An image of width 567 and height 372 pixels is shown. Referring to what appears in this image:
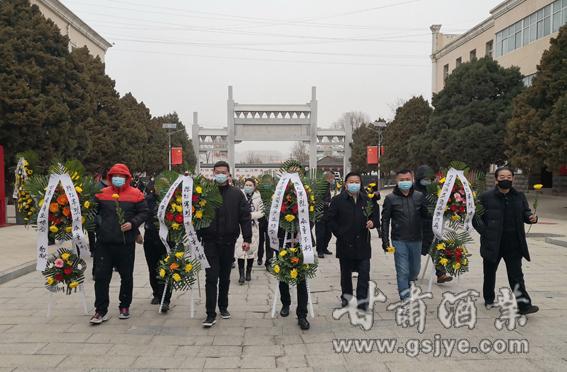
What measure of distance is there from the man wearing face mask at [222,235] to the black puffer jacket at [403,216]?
1748 millimetres

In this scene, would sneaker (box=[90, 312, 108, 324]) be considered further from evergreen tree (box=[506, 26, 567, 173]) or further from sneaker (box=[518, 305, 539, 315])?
evergreen tree (box=[506, 26, 567, 173])

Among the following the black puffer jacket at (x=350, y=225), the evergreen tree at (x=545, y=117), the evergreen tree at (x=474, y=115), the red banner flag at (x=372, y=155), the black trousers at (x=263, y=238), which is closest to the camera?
the black puffer jacket at (x=350, y=225)

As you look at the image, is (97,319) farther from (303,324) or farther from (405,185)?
(405,185)

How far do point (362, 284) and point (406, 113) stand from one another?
36.1 metres

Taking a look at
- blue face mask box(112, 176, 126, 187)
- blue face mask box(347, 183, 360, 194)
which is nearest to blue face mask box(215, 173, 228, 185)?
blue face mask box(112, 176, 126, 187)

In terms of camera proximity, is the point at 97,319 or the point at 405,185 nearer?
the point at 97,319

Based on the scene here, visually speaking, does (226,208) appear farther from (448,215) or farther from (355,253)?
(448,215)

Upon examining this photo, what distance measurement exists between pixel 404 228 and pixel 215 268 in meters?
2.33

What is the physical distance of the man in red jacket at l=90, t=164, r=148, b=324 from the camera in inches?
220

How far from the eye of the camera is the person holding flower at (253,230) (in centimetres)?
791

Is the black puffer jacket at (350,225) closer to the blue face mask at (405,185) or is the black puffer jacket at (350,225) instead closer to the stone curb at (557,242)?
the blue face mask at (405,185)

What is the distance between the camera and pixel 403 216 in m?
6.17

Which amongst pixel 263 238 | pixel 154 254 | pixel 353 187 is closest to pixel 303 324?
pixel 353 187

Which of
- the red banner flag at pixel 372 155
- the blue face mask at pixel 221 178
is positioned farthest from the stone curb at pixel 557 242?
the red banner flag at pixel 372 155
